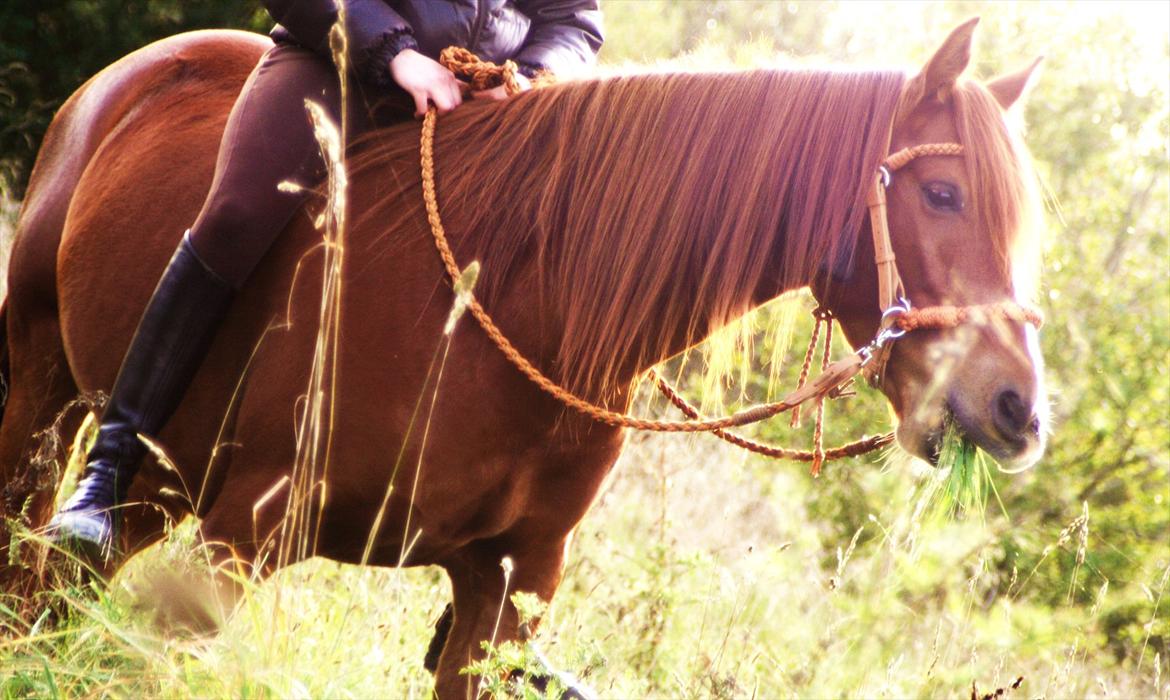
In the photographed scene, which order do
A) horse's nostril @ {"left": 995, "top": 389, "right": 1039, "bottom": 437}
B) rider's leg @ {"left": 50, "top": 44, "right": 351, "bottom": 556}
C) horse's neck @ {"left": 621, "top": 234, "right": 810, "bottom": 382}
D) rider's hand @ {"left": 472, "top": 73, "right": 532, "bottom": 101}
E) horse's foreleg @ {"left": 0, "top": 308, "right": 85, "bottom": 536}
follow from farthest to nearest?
horse's foreleg @ {"left": 0, "top": 308, "right": 85, "bottom": 536} < rider's hand @ {"left": 472, "top": 73, "right": 532, "bottom": 101} < rider's leg @ {"left": 50, "top": 44, "right": 351, "bottom": 556} < horse's neck @ {"left": 621, "top": 234, "right": 810, "bottom": 382} < horse's nostril @ {"left": 995, "top": 389, "right": 1039, "bottom": 437}

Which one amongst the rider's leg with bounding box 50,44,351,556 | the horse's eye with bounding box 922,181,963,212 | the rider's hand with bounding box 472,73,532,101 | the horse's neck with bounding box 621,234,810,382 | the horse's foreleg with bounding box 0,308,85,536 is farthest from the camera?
the horse's foreleg with bounding box 0,308,85,536

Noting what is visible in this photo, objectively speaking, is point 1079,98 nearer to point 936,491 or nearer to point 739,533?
point 739,533

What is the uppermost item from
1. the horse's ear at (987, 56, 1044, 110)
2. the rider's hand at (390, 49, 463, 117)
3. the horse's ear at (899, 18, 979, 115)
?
the horse's ear at (899, 18, 979, 115)

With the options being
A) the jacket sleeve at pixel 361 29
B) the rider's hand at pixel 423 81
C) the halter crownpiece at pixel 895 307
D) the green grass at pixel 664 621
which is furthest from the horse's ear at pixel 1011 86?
the jacket sleeve at pixel 361 29

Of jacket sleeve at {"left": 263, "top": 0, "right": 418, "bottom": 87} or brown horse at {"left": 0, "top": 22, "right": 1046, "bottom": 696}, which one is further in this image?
jacket sleeve at {"left": 263, "top": 0, "right": 418, "bottom": 87}

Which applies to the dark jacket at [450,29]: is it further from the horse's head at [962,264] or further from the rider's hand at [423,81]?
the horse's head at [962,264]

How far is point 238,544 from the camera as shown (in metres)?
2.72

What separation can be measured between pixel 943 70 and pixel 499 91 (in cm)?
107

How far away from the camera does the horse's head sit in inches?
90.6

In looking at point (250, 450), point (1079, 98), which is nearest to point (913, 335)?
point (250, 450)

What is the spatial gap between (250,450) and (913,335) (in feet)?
5.01

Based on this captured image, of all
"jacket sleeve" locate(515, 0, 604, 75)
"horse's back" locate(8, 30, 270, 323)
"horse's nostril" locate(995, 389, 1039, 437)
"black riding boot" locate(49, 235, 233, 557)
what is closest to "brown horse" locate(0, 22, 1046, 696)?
"horse's nostril" locate(995, 389, 1039, 437)

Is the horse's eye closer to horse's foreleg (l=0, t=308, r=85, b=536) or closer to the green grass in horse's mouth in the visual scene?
the green grass in horse's mouth

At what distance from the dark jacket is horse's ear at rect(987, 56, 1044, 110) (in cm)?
114
